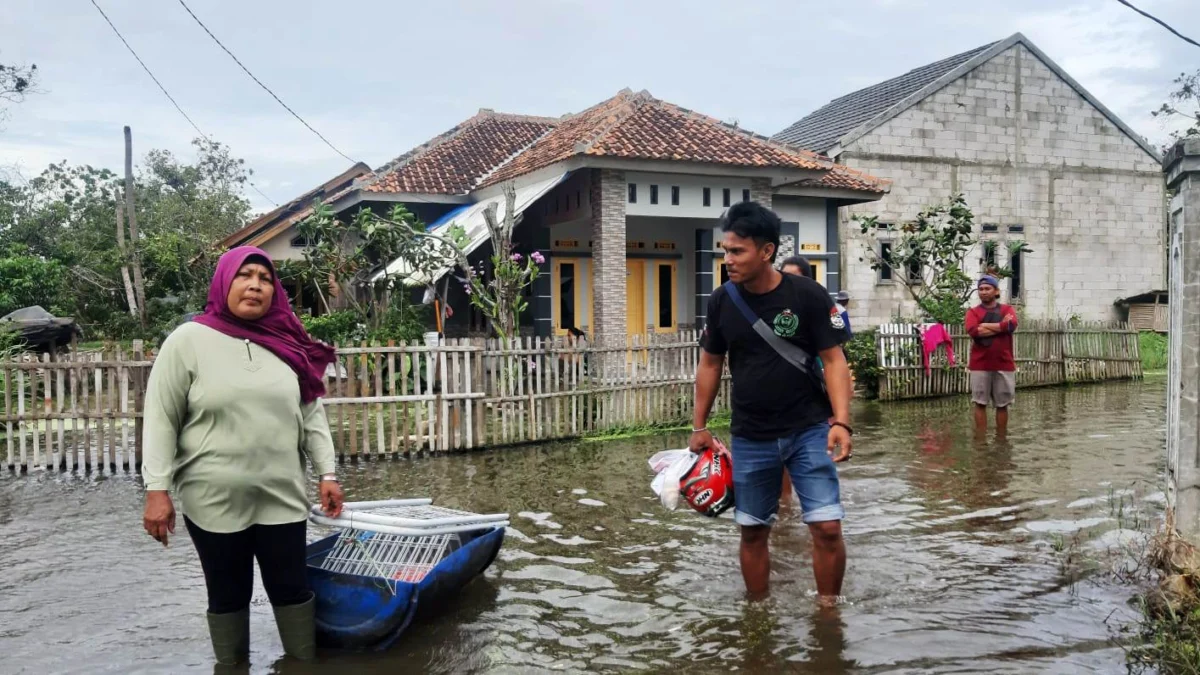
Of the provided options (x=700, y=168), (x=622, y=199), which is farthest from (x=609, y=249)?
(x=700, y=168)

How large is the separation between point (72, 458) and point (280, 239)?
10.4m

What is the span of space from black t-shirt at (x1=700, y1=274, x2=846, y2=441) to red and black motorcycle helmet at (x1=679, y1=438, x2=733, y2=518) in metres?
0.26

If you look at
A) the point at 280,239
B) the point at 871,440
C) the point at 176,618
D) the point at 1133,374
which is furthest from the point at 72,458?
the point at 1133,374

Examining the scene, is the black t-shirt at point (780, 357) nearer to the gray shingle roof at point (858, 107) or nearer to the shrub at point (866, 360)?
the shrub at point (866, 360)

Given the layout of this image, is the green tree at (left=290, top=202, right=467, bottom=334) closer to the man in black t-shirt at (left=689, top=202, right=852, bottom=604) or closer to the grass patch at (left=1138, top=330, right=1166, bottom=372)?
the man in black t-shirt at (left=689, top=202, right=852, bottom=604)

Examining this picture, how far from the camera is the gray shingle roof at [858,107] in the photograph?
21.0 metres

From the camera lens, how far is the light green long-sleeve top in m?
3.47

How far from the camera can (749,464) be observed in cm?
434

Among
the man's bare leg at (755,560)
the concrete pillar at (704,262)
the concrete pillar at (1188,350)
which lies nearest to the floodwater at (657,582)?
the man's bare leg at (755,560)

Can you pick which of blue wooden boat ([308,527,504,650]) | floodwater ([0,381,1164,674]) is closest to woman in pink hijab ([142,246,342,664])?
blue wooden boat ([308,527,504,650])

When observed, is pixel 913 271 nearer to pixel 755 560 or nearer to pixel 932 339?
pixel 932 339

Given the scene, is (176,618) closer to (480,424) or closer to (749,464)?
(749,464)

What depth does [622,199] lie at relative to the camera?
14312mm

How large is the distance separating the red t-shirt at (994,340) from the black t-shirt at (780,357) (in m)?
5.61
